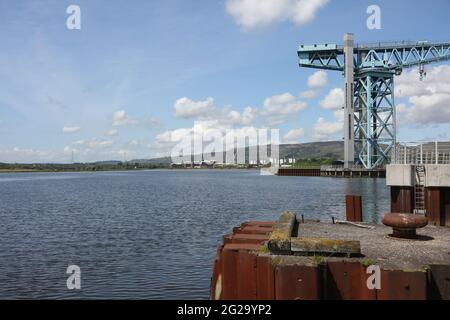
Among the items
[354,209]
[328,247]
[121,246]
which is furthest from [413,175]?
[121,246]

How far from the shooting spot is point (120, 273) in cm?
1981

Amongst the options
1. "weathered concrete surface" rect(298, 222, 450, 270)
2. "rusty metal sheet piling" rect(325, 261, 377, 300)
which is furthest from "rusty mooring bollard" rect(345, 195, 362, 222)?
"rusty metal sheet piling" rect(325, 261, 377, 300)

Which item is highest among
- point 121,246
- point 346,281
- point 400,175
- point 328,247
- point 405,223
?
point 400,175

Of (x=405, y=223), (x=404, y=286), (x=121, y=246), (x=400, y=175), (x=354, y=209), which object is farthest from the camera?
(x=121, y=246)

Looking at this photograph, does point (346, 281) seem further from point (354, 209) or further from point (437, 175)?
point (354, 209)

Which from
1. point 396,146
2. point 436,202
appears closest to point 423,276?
point 436,202

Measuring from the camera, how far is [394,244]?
11.9 m

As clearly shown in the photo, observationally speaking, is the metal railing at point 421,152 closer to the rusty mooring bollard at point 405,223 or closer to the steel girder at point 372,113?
the rusty mooring bollard at point 405,223

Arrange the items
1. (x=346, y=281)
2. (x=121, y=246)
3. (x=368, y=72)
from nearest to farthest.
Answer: (x=346, y=281)
(x=121, y=246)
(x=368, y=72)

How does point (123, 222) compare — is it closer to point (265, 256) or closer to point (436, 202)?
point (436, 202)

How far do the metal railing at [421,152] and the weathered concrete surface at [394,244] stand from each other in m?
3.79

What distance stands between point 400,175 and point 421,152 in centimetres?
141

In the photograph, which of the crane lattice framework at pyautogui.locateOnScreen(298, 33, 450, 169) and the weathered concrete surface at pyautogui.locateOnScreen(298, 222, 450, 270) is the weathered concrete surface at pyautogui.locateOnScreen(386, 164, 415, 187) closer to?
the weathered concrete surface at pyautogui.locateOnScreen(298, 222, 450, 270)

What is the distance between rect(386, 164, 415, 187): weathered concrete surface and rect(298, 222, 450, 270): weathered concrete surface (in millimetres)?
2232
